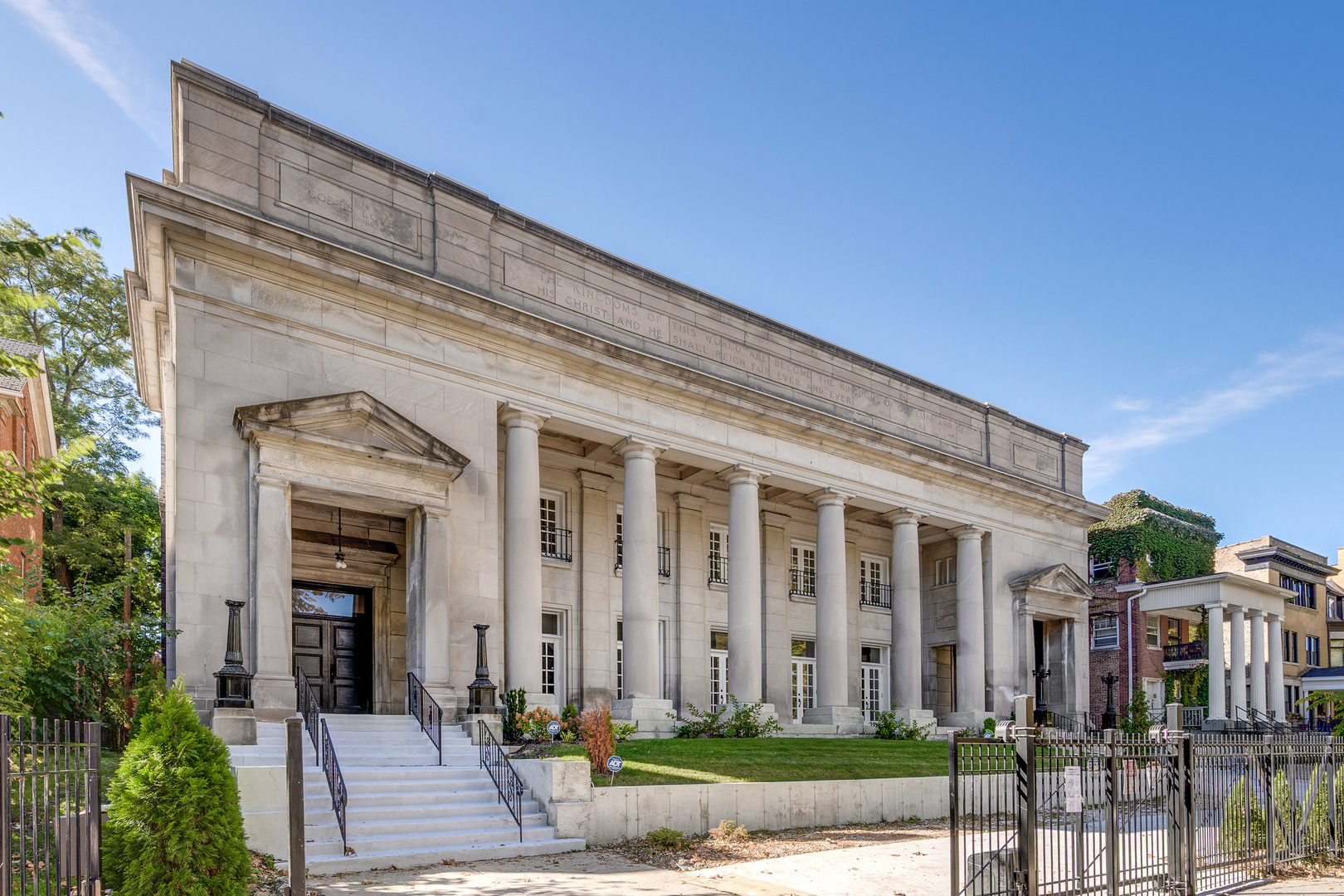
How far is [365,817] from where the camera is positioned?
45.6 ft

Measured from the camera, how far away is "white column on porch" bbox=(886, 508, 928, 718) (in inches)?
1219

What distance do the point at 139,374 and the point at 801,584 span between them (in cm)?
2030

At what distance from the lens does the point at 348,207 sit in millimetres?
20906

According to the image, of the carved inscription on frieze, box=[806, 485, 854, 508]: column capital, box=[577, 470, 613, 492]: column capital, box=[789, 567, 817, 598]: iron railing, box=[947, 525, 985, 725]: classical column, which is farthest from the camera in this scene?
box=[789, 567, 817, 598]: iron railing

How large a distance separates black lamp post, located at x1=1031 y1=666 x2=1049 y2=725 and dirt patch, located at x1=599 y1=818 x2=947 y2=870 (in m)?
10.7

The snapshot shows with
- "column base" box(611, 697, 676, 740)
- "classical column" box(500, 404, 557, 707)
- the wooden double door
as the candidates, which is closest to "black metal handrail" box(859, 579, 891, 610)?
"column base" box(611, 697, 676, 740)

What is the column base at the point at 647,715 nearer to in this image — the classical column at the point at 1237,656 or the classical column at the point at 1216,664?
the classical column at the point at 1216,664

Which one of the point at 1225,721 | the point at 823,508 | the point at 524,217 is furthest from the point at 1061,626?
the point at 524,217

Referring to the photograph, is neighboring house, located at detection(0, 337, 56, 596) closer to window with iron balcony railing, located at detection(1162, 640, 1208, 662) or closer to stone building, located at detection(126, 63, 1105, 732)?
stone building, located at detection(126, 63, 1105, 732)

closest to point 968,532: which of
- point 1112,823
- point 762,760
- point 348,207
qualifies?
point 762,760

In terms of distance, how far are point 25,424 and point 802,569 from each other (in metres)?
24.1

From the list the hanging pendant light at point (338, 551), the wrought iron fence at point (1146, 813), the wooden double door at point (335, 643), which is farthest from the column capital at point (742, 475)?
the wrought iron fence at point (1146, 813)

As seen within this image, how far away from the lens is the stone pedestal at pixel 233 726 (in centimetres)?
1482

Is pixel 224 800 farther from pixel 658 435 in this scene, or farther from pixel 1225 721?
pixel 1225 721
